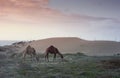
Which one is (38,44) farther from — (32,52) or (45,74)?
(45,74)

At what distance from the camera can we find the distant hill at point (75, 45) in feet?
159

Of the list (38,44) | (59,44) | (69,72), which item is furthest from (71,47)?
(69,72)

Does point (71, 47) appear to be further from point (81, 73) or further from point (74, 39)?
point (81, 73)

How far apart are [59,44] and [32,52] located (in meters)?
26.8

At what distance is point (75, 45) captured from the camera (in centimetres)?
5459

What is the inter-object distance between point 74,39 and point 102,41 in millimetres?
6356

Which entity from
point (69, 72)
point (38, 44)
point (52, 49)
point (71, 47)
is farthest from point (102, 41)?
point (69, 72)

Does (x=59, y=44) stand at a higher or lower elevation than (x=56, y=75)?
higher

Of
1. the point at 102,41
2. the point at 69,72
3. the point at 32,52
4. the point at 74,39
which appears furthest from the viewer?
the point at 74,39

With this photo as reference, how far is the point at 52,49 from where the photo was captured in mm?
30203

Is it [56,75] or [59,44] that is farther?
[59,44]

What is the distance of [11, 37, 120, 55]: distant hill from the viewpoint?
48.5m

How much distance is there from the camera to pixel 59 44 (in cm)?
5609

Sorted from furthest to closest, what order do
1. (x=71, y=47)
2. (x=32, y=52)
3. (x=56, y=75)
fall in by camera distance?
(x=71, y=47), (x=32, y=52), (x=56, y=75)
